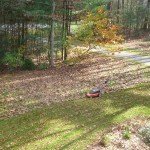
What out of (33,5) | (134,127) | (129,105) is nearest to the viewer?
(134,127)

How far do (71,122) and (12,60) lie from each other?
24.7 ft

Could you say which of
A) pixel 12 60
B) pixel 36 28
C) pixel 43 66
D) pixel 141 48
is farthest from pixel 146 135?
pixel 141 48

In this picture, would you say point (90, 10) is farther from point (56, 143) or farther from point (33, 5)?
point (56, 143)

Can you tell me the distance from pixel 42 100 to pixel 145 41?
15777 mm

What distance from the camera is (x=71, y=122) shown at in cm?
681

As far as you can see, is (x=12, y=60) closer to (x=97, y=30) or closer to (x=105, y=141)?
(x=97, y=30)

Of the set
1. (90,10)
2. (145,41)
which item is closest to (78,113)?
(90,10)

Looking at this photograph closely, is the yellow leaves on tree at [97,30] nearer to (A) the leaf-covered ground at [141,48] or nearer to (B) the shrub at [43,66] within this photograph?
(B) the shrub at [43,66]

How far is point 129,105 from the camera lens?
790 cm

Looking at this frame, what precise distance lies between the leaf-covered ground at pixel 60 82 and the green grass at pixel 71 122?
797 millimetres

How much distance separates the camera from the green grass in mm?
5805

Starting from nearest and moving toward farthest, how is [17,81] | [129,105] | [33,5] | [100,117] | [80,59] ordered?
1. [100,117]
2. [129,105]
3. [17,81]
4. [33,5]
5. [80,59]

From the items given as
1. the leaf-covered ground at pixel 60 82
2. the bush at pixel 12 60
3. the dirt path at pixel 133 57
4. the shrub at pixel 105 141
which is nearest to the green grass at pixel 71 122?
the shrub at pixel 105 141

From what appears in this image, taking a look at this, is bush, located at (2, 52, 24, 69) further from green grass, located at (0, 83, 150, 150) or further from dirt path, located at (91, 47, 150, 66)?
dirt path, located at (91, 47, 150, 66)
